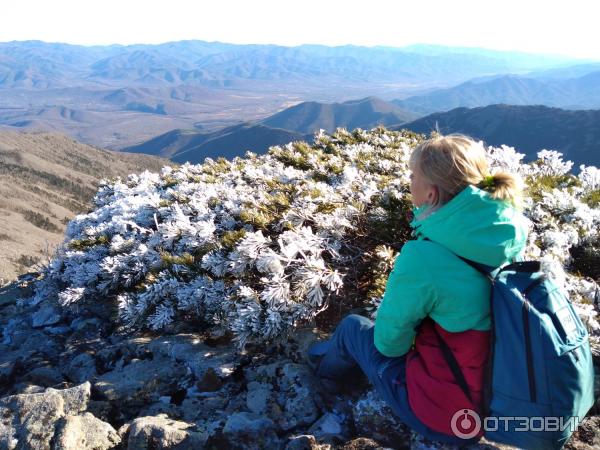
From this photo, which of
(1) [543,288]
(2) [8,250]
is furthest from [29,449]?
(2) [8,250]

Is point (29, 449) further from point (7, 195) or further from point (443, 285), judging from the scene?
point (7, 195)

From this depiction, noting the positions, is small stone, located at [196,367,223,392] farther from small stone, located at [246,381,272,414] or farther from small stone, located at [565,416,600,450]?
small stone, located at [565,416,600,450]

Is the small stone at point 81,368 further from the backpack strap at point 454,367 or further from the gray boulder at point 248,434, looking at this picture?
the backpack strap at point 454,367

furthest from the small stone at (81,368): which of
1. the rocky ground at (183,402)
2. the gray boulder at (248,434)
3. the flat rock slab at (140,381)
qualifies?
the gray boulder at (248,434)

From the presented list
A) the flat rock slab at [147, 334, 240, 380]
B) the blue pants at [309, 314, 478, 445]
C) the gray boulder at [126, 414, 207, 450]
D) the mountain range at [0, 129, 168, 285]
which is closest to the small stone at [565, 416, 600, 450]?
the blue pants at [309, 314, 478, 445]

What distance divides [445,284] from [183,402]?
9.98ft

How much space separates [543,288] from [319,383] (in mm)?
2426

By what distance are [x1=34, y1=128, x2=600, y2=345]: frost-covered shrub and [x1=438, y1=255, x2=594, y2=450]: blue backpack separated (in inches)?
68.0

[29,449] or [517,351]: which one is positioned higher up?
[517,351]

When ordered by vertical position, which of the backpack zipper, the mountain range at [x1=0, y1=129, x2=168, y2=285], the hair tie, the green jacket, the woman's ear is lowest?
the mountain range at [x1=0, y1=129, x2=168, y2=285]

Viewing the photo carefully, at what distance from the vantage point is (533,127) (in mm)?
166750

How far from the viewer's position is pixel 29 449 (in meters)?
3.96

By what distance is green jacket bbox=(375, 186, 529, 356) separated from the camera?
3012 millimetres

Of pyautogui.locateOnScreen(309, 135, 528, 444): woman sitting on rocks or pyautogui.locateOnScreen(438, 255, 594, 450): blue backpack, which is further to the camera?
Result: pyautogui.locateOnScreen(309, 135, 528, 444): woman sitting on rocks
